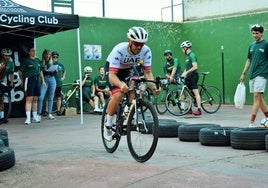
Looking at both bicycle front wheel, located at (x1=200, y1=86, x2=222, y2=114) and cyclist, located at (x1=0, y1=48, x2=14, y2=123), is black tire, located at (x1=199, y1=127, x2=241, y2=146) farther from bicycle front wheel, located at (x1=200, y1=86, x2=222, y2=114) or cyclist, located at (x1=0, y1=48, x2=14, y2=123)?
bicycle front wheel, located at (x1=200, y1=86, x2=222, y2=114)

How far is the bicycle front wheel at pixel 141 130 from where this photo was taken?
223 inches

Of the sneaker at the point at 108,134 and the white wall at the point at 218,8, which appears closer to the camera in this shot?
the sneaker at the point at 108,134

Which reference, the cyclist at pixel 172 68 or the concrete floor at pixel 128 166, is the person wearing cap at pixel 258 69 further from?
the cyclist at pixel 172 68

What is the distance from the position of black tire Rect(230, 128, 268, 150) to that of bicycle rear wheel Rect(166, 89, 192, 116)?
21.0 ft

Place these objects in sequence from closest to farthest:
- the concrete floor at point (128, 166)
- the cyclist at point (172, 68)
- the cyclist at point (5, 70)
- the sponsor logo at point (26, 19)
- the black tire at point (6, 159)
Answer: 1. the concrete floor at point (128, 166)
2. the black tire at point (6, 159)
3. the sponsor logo at point (26, 19)
4. the cyclist at point (5, 70)
5. the cyclist at point (172, 68)

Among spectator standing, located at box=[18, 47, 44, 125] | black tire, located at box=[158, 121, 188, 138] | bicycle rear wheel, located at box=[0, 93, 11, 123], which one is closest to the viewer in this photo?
black tire, located at box=[158, 121, 188, 138]

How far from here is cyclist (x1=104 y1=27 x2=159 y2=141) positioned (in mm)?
5781

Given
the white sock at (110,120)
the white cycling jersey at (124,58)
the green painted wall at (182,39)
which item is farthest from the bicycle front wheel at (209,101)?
the white cycling jersey at (124,58)

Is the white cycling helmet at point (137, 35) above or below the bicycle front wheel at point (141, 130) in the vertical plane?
above

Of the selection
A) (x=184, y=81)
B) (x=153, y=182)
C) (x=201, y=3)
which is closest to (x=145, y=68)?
(x=153, y=182)

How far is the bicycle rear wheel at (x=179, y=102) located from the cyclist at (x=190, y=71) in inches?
8.2

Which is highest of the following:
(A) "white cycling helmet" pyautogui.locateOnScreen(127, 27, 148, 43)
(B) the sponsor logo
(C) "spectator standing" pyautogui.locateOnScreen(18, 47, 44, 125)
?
(B) the sponsor logo

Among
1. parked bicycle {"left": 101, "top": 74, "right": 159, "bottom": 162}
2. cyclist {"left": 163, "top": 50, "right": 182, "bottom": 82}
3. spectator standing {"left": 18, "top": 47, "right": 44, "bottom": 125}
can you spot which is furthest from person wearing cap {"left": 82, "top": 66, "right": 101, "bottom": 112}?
parked bicycle {"left": 101, "top": 74, "right": 159, "bottom": 162}

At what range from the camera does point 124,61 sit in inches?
241
